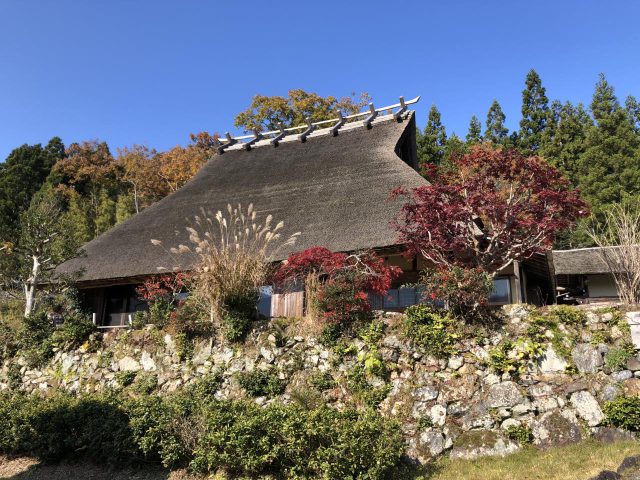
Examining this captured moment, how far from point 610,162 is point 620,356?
19602mm

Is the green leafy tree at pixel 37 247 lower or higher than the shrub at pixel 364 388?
higher

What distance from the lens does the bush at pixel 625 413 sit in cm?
641

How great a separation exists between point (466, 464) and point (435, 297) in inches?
99.7

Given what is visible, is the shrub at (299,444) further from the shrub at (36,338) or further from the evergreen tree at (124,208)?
the evergreen tree at (124,208)

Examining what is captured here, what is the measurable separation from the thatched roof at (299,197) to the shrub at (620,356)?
4.36m

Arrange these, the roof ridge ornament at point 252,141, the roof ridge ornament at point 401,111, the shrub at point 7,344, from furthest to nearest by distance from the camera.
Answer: the roof ridge ornament at point 252,141, the roof ridge ornament at point 401,111, the shrub at point 7,344

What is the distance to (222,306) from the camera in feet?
30.7

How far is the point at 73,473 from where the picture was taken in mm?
7398

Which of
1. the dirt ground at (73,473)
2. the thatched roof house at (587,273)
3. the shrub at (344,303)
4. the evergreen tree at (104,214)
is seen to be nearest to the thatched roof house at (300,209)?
the shrub at (344,303)

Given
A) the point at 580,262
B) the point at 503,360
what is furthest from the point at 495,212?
the point at 580,262

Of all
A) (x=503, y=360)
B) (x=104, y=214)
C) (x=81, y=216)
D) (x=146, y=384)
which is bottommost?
(x=146, y=384)

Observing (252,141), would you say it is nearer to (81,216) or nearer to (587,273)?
(587,273)

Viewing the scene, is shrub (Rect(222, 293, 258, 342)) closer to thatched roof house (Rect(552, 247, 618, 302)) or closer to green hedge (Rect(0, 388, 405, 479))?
green hedge (Rect(0, 388, 405, 479))

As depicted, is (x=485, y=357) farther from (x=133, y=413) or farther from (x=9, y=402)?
(x=9, y=402)
